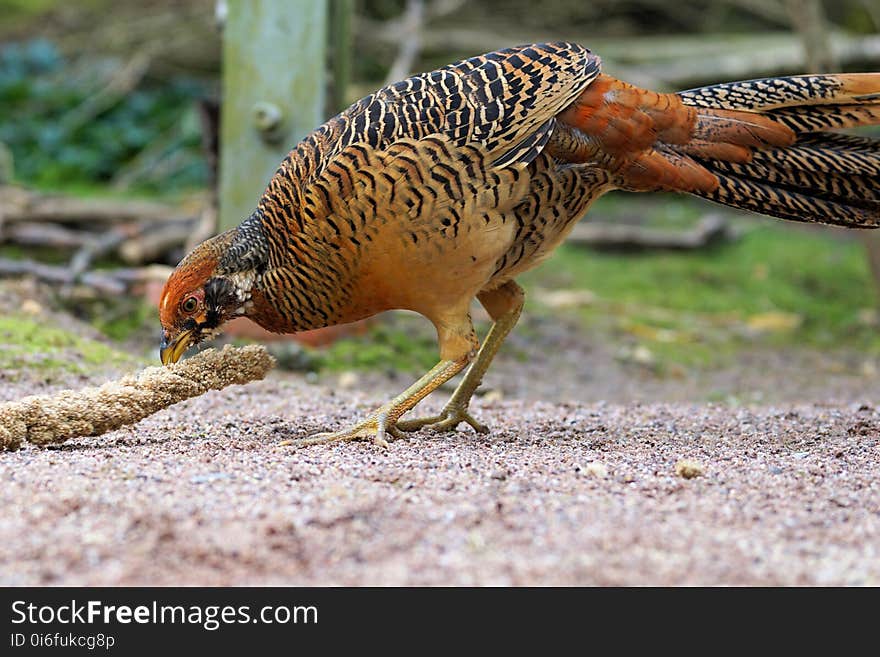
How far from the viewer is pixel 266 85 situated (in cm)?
631

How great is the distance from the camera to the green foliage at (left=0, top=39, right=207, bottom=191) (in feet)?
38.4

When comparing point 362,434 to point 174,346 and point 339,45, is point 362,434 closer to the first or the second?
point 174,346

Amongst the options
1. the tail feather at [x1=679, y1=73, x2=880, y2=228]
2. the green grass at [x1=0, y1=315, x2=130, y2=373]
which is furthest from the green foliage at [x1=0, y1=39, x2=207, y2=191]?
the tail feather at [x1=679, y1=73, x2=880, y2=228]

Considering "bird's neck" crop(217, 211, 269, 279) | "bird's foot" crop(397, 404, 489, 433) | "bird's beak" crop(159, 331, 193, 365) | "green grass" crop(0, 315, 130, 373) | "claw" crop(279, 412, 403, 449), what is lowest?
"green grass" crop(0, 315, 130, 373)

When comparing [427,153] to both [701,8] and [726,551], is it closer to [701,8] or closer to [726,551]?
[726,551]

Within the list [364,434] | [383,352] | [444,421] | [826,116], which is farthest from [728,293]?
[364,434]

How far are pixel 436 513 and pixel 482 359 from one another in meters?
2.07

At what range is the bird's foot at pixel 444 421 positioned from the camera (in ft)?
14.6

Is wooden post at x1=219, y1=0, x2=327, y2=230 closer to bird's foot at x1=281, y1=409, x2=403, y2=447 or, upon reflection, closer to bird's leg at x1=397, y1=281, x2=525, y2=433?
bird's leg at x1=397, y1=281, x2=525, y2=433

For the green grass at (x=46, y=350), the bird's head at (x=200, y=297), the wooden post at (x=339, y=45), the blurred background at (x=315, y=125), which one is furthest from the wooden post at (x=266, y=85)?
the bird's head at (x=200, y=297)

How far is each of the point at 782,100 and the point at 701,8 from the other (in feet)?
33.8

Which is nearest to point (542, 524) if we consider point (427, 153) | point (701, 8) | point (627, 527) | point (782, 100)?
point (627, 527)

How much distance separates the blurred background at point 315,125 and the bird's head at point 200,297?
Result: 48.5 inches

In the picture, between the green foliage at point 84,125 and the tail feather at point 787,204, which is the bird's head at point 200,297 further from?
the green foliage at point 84,125
